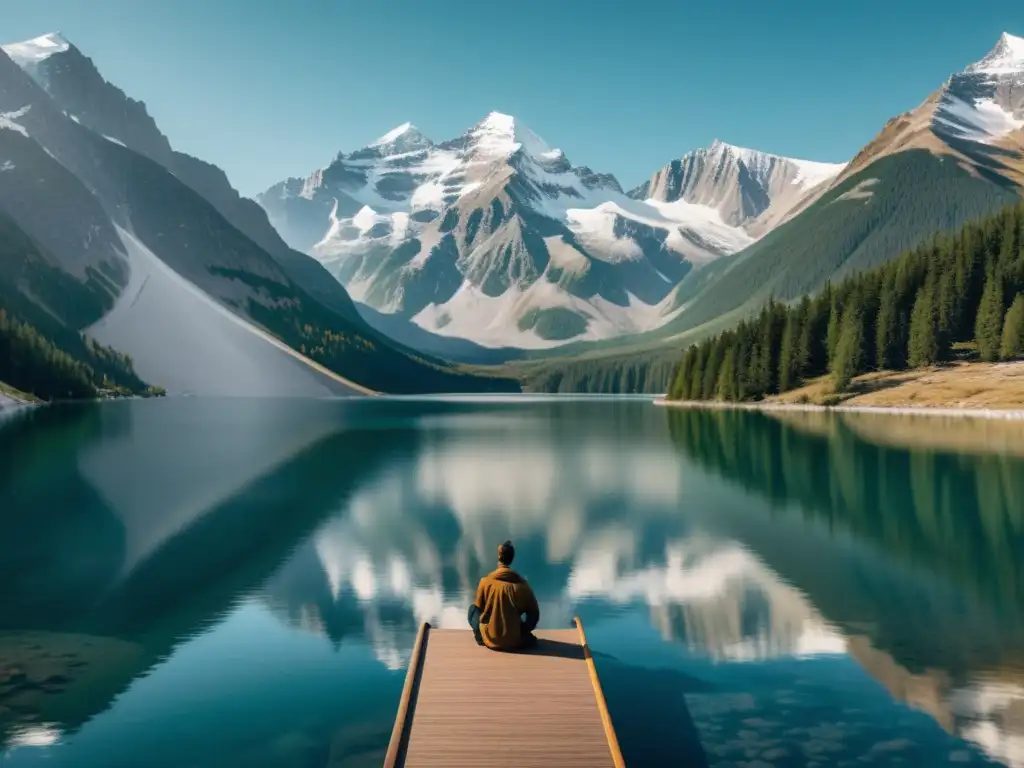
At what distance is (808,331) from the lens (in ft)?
619

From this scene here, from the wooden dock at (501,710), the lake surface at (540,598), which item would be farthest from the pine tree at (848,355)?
the wooden dock at (501,710)

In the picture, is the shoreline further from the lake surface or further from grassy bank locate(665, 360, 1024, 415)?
the lake surface

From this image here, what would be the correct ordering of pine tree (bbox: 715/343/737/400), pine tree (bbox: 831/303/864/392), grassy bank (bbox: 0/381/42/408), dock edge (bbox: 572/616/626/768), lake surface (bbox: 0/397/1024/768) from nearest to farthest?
dock edge (bbox: 572/616/626/768)
lake surface (bbox: 0/397/1024/768)
pine tree (bbox: 831/303/864/392)
grassy bank (bbox: 0/381/42/408)
pine tree (bbox: 715/343/737/400)

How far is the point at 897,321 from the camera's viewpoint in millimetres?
185875

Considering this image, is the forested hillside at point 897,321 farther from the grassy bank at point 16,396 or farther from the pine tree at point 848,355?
the grassy bank at point 16,396

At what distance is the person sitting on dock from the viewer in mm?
21688

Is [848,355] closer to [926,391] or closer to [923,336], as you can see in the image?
[923,336]

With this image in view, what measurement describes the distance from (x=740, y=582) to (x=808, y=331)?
537 feet

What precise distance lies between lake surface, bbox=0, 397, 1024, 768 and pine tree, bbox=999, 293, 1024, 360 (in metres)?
96.8

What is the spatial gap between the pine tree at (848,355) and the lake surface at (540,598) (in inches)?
3948

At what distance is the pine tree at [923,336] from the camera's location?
17450 centimetres

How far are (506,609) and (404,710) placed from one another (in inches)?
178

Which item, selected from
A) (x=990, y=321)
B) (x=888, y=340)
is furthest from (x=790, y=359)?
(x=990, y=321)

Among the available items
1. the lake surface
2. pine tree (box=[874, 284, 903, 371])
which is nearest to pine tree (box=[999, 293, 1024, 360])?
pine tree (box=[874, 284, 903, 371])
